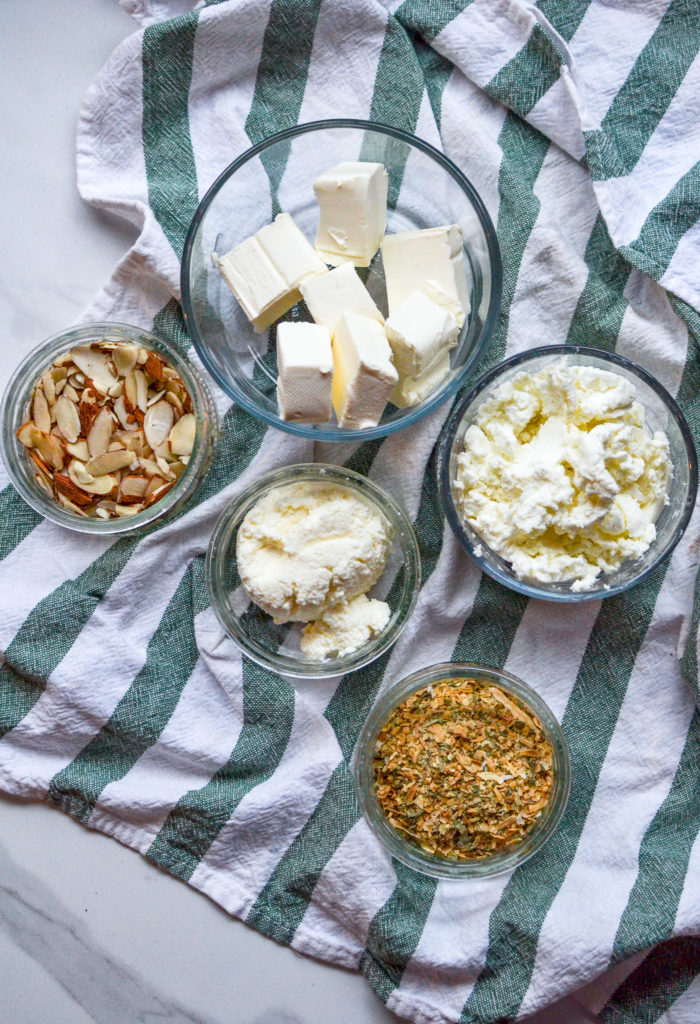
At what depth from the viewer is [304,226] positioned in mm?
1521

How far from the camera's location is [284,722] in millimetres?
1509

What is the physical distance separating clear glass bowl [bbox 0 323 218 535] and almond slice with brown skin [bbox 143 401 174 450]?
0.05 metres

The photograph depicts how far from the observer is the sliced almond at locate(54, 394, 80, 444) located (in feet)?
4.91

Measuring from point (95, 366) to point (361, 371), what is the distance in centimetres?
51

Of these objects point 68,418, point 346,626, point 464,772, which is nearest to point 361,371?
point 346,626

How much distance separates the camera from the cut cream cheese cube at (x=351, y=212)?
132 centimetres

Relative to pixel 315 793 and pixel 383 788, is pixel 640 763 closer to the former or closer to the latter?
pixel 383 788


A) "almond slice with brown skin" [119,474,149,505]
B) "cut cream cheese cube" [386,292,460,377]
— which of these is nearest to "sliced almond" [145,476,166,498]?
"almond slice with brown skin" [119,474,149,505]

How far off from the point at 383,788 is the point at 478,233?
0.93 meters

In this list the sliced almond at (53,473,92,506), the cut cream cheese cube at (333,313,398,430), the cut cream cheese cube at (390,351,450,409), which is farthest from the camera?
the sliced almond at (53,473,92,506)

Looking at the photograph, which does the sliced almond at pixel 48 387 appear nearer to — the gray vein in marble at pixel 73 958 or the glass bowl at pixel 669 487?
the glass bowl at pixel 669 487

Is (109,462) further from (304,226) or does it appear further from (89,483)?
(304,226)

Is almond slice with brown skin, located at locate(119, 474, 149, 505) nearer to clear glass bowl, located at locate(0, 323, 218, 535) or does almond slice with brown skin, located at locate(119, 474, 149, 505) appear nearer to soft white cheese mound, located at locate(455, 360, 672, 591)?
clear glass bowl, located at locate(0, 323, 218, 535)

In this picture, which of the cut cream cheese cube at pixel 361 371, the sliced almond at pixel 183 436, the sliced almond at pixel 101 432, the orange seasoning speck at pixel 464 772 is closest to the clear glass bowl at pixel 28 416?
the sliced almond at pixel 183 436
